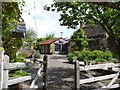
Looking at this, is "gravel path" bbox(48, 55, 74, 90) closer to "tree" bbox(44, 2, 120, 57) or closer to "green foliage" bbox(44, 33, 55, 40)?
"tree" bbox(44, 2, 120, 57)

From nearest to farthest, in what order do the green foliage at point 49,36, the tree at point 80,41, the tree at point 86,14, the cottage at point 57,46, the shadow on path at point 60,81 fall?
1. the shadow on path at point 60,81
2. the tree at point 86,14
3. the tree at point 80,41
4. the cottage at point 57,46
5. the green foliage at point 49,36

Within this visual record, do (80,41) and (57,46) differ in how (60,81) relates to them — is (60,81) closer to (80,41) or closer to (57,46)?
(80,41)

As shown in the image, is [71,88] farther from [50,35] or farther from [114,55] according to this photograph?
[50,35]

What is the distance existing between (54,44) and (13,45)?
46215mm

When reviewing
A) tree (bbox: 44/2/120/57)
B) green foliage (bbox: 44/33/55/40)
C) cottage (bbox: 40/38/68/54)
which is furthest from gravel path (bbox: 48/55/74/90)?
green foliage (bbox: 44/33/55/40)

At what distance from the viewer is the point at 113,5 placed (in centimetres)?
738

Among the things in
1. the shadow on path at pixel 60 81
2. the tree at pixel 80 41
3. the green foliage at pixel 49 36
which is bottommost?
the shadow on path at pixel 60 81

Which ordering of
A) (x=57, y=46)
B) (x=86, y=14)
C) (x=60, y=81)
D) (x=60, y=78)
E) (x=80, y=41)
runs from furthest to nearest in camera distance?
(x=57, y=46) → (x=80, y=41) → (x=86, y=14) → (x=60, y=78) → (x=60, y=81)

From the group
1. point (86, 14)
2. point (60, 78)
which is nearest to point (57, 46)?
point (86, 14)

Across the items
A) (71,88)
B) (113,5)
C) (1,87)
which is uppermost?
(113,5)

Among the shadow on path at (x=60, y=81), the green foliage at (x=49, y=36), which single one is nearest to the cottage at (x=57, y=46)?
the green foliage at (x=49, y=36)

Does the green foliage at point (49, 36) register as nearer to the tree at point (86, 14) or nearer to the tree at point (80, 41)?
Result: the tree at point (80, 41)

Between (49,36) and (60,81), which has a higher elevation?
(49,36)

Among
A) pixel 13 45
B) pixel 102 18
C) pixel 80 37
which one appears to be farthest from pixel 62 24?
pixel 80 37
